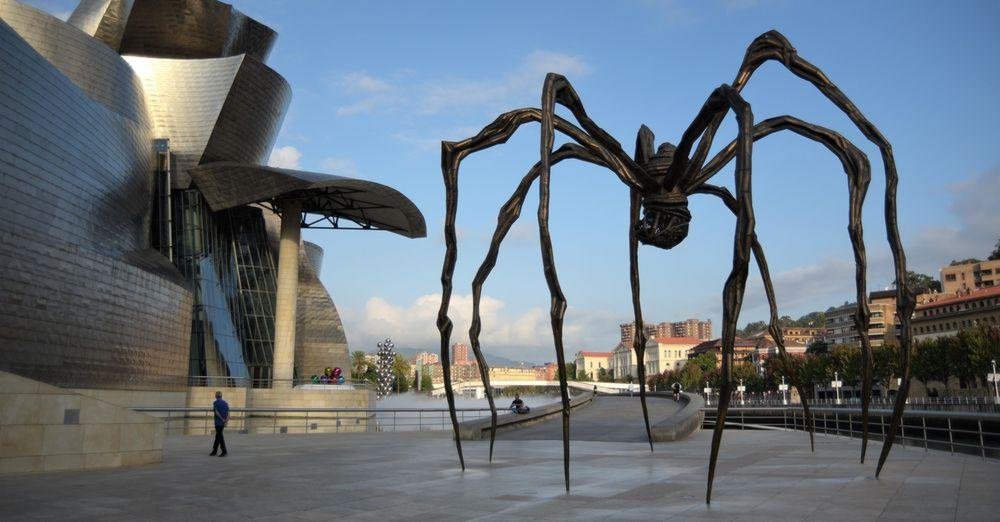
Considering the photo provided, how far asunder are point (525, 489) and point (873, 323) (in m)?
117

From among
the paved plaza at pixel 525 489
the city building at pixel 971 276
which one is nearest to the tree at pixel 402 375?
the city building at pixel 971 276

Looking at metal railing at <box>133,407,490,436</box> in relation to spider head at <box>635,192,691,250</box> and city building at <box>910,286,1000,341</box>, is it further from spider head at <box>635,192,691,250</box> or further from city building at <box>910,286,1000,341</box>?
city building at <box>910,286,1000,341</box>

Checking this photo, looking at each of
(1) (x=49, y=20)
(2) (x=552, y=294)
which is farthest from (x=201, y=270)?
(2) (x=552, y=294)

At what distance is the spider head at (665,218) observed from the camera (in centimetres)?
771

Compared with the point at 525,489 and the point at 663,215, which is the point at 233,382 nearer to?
the point at 525,489

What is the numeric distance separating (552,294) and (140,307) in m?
28.2

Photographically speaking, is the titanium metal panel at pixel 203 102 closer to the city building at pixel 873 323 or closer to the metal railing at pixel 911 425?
the metal railing at pixel 911 425

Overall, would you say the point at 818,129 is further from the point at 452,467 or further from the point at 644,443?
the point at 644,443

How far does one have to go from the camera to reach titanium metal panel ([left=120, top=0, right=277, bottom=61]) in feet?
141

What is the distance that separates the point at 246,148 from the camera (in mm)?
43688

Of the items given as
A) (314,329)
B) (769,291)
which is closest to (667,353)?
(314,329)

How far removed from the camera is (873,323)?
10988 centimetres

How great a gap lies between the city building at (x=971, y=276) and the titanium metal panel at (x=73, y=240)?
10968 centimetres

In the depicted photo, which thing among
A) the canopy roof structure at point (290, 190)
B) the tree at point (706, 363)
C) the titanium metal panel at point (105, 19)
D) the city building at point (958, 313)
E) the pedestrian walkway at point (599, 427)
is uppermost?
the titanium metal panel at point (105, 19)
